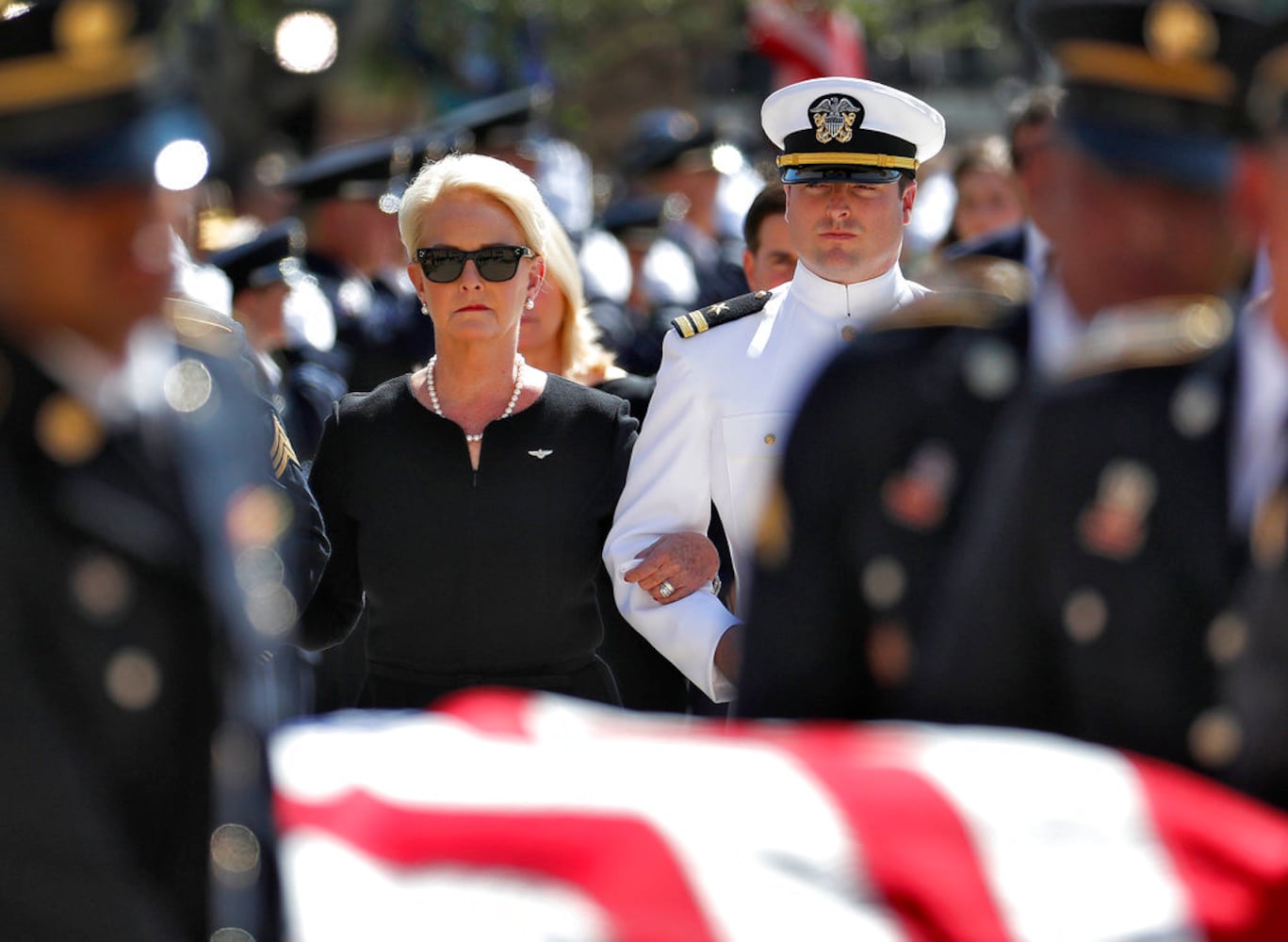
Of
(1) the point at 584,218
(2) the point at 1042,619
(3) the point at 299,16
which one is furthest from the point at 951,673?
(3) the point at 299,16

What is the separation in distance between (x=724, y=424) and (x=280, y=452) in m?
1.04

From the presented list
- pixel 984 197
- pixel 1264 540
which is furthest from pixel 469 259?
pixel 984 197

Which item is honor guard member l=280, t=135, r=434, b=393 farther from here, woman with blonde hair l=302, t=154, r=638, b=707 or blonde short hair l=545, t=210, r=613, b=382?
woman with blonde hair l=302, t=154, r=638, b=707

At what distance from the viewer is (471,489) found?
480 cm

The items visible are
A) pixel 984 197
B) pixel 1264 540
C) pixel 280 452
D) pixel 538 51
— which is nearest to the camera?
pixel 1264 540

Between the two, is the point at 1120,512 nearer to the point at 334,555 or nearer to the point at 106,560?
the point at 106,560

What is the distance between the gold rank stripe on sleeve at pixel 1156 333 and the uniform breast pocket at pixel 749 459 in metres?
1.85

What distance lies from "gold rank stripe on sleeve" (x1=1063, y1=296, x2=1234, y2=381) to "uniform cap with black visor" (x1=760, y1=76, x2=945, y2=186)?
2183 mm

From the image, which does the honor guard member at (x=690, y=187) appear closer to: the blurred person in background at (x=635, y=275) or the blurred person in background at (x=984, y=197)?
the blurred person in background at (x=635, y=275)

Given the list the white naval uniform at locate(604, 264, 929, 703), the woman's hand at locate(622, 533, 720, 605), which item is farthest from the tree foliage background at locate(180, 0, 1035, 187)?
the woman's hand at locate(622, 533, 720, 605)

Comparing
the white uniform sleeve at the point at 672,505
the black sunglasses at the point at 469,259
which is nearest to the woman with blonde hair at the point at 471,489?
the black sunglasses at the point at 469,259

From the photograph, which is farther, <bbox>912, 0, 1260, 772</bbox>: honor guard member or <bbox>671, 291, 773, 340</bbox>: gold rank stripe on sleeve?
<bbox>671, 291, 773, 340</bbox>: gold rank stripe on sleeve

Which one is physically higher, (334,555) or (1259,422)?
(1259,422)

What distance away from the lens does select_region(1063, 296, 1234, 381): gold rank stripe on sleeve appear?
2.54 meters
